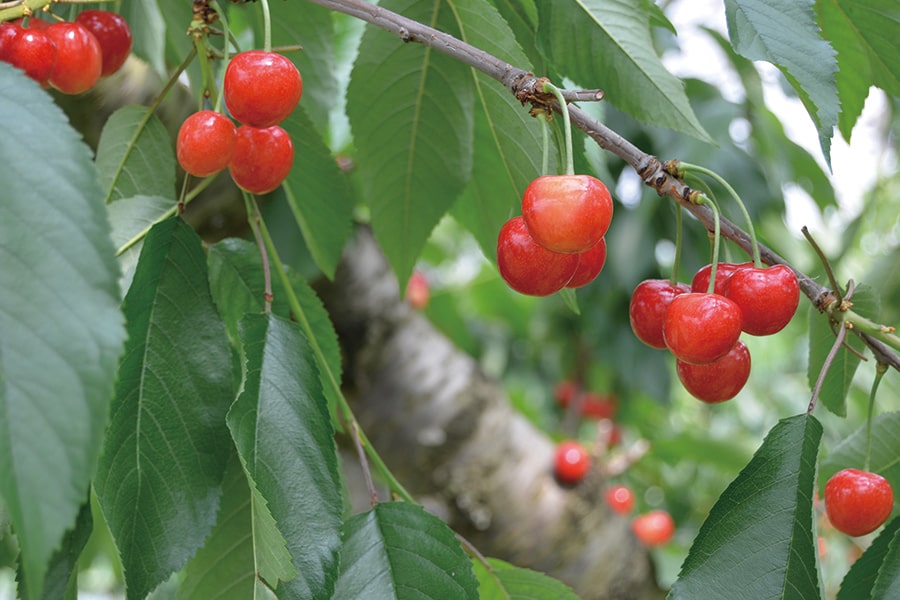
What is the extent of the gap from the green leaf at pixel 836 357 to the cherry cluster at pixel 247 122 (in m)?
0.47

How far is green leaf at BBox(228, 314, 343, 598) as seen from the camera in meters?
0.60

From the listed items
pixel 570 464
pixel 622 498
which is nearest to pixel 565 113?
pixel 570 464

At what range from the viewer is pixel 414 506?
716 millimetres

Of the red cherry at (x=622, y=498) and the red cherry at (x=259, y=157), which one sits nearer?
the red cherry at (x=259, y=157)

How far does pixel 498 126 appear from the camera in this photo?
0.79m

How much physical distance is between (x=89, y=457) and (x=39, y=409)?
0.03 meters

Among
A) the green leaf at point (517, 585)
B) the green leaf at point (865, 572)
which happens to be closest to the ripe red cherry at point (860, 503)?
the green leaf at point (865, 572)

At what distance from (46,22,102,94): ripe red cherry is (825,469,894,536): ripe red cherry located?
73cm

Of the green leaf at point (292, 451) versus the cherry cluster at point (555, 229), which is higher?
the cherry cluster at point (555, 229)

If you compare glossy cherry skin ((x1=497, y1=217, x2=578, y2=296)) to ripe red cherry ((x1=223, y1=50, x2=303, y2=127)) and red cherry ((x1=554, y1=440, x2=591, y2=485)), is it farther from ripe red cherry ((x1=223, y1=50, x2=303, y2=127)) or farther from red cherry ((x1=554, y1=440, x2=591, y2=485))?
red cherry ((x1=554, y1=440, x2=591, y2=485))

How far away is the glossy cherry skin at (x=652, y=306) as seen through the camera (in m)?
0.74

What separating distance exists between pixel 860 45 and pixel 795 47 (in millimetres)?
180

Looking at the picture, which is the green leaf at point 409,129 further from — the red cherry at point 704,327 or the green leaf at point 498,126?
the red cherry at point 704,327

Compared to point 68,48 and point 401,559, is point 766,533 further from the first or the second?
point 68,48
